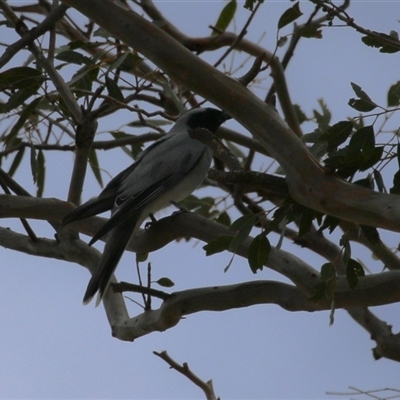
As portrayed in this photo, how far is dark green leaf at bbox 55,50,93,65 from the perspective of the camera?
2980 mm

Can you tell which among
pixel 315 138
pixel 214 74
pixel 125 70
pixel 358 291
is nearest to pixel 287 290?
pixel 358 291

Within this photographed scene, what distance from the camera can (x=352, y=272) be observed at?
2312 mm

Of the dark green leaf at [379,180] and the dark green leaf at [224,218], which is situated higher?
the dark green leaf at [224,218]

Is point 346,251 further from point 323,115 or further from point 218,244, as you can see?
point 323,115

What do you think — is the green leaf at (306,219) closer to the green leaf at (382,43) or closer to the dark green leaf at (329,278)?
the dark green leaf at (329,278)

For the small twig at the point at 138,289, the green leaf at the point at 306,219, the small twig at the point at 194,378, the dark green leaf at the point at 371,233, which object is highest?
the green leaf at the point at 306,219

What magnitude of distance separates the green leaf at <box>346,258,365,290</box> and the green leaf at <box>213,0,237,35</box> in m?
1.62

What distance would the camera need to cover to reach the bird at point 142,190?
9.26 feet

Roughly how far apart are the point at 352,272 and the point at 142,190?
1213 millimetres

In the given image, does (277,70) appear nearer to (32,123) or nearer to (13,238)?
(32,123)

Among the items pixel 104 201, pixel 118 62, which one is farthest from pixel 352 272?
pixel 118 62

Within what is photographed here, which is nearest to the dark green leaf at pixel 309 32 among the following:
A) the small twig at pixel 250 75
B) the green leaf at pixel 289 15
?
the green leaf at pixel 289 15

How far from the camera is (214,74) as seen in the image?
7.07 ft

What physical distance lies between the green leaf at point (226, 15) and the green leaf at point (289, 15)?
1.19 meters
